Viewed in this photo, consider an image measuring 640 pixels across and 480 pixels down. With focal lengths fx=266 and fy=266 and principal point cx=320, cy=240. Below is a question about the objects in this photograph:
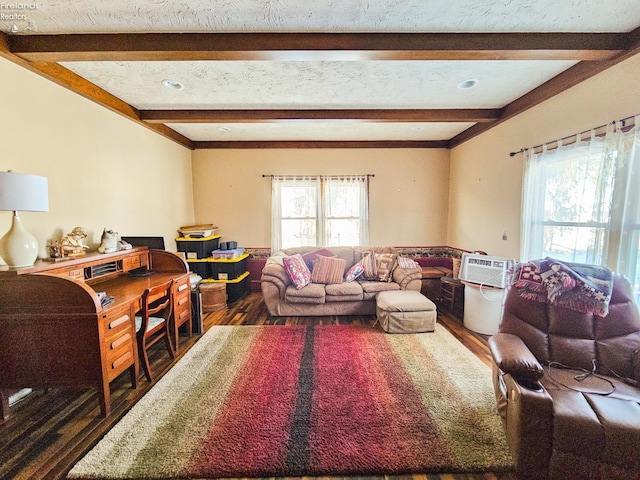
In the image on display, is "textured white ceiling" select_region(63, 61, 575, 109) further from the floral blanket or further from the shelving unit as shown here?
the shelving unit

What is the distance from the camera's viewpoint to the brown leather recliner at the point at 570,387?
128cm

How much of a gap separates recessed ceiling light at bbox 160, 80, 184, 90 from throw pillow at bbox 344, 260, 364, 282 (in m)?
3.02

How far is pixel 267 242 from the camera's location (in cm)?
500

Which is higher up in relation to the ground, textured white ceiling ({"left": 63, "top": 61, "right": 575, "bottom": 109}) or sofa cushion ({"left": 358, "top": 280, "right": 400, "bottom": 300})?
textured white ceiling ({"left": 63, "top": 61, "right": 575, "bottom": 109})

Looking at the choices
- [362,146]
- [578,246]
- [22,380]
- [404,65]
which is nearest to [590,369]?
[578,246]

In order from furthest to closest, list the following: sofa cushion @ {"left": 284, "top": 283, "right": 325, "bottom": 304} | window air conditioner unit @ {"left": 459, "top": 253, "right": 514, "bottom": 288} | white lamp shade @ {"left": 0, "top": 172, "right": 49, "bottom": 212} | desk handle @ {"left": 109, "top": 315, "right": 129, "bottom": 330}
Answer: sofa cushion @ {"left": 284, "top": 283, "right": 325, "bottom": 304} < window air conditioner unit @ {"left": 459, "top": 253, "right": 514, "bottom": 288} < desk handle @ {"left": 109, "top": 315, "right": 129, "bottom": 330} < white lamp shade @ {"left": 0, "top": 172, "right": 49, "bottom": 212}

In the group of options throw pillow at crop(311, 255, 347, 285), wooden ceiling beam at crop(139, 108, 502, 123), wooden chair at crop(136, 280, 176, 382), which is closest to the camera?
wooden chair at crop(136, 280, 176, 382)

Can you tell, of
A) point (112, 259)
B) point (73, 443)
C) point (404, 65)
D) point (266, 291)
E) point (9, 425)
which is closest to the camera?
point (73, 443)

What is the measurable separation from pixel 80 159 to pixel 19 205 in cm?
112

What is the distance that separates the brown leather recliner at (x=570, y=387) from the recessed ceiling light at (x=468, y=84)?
2.01 m

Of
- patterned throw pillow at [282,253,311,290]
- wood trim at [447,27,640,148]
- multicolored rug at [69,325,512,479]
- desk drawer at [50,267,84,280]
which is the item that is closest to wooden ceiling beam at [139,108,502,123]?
wood trim at [447,27,640,148]

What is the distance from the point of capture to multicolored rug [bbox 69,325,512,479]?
151 centimetres

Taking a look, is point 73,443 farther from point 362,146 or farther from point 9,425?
point 362,146

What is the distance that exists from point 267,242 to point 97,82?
311 centimetres
